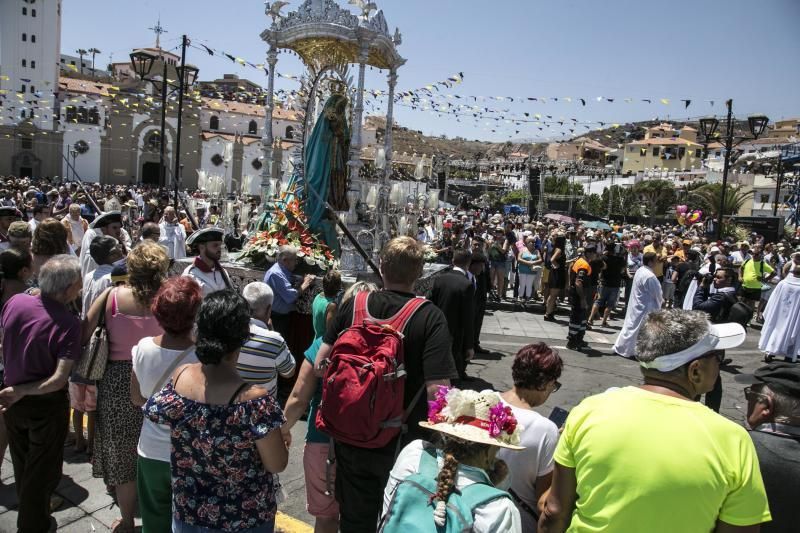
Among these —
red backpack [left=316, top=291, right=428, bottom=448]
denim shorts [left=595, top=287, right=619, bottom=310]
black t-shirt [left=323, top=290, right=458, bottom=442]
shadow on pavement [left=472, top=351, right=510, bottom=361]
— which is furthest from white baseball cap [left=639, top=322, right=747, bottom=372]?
denim shorts [left=595, top=287, right=619, bottom=310]

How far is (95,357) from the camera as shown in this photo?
364 cm

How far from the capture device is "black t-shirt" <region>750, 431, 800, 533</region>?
2.30 meters

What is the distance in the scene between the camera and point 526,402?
2.88m

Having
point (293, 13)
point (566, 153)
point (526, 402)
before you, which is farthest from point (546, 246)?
point (566, 153)

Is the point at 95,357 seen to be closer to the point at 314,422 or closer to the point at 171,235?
the point at 314,422

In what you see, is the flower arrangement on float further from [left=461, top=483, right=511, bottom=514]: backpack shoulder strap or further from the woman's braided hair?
[left=461, top=483, right=511, bottom=514]: backpack shoulder strap

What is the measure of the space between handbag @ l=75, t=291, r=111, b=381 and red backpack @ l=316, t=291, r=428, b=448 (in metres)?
1.70

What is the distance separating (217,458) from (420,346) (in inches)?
40.9

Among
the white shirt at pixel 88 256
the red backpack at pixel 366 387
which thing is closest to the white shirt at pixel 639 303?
the red backpack at pixel 366 387

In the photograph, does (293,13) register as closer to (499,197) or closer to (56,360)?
(56,360)

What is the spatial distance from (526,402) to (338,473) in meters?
1.02

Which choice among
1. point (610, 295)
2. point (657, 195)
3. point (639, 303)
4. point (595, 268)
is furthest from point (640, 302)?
point (657, 195)

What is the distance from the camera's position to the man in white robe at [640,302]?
25.5 ft

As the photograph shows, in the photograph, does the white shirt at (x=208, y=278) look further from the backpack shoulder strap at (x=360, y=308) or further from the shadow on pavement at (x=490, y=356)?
the shadow on pavement at (x=490, y=356)
